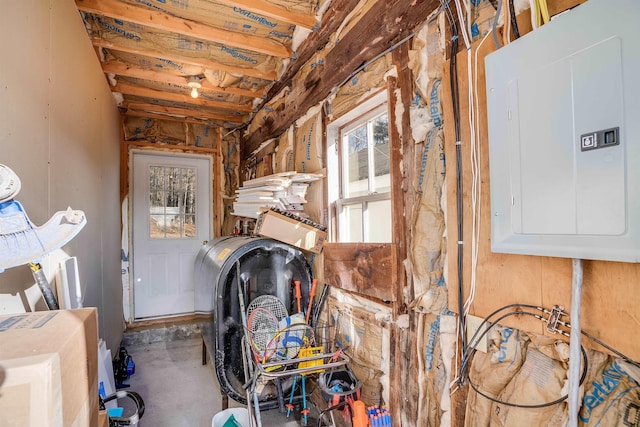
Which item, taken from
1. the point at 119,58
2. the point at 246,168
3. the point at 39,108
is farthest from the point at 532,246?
the point at 246,168

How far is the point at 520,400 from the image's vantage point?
3.14 feet

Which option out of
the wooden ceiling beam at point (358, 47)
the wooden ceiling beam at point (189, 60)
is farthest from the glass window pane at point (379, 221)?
the wooden ceiling beam at point (189, 60)

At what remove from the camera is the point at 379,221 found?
188 centimetres

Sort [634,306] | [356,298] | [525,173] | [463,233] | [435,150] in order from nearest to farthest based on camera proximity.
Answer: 1. [634,306]
2. [525,173]
3. [463,233]
4. [435,150]
5. [356,298]

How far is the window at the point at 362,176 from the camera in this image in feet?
6.01

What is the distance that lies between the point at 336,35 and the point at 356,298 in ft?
5.84

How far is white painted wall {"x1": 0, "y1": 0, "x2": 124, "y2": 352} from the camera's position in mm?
1170

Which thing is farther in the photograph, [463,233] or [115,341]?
[115,341]

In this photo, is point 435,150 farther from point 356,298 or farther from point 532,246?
point 356,298

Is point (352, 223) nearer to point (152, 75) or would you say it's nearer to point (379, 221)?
point (379, 221)

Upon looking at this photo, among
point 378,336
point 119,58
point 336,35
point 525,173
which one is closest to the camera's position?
point 525,173

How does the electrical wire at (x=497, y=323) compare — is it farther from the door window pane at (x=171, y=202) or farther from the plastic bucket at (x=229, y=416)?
the door window pane at (x=171, y=202)

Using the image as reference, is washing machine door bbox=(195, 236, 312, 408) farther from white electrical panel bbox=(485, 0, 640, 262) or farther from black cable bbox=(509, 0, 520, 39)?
black cable bbox=(509, 0, 520, 39)

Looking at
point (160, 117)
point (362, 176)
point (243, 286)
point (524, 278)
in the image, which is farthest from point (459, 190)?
point (160, 117)
